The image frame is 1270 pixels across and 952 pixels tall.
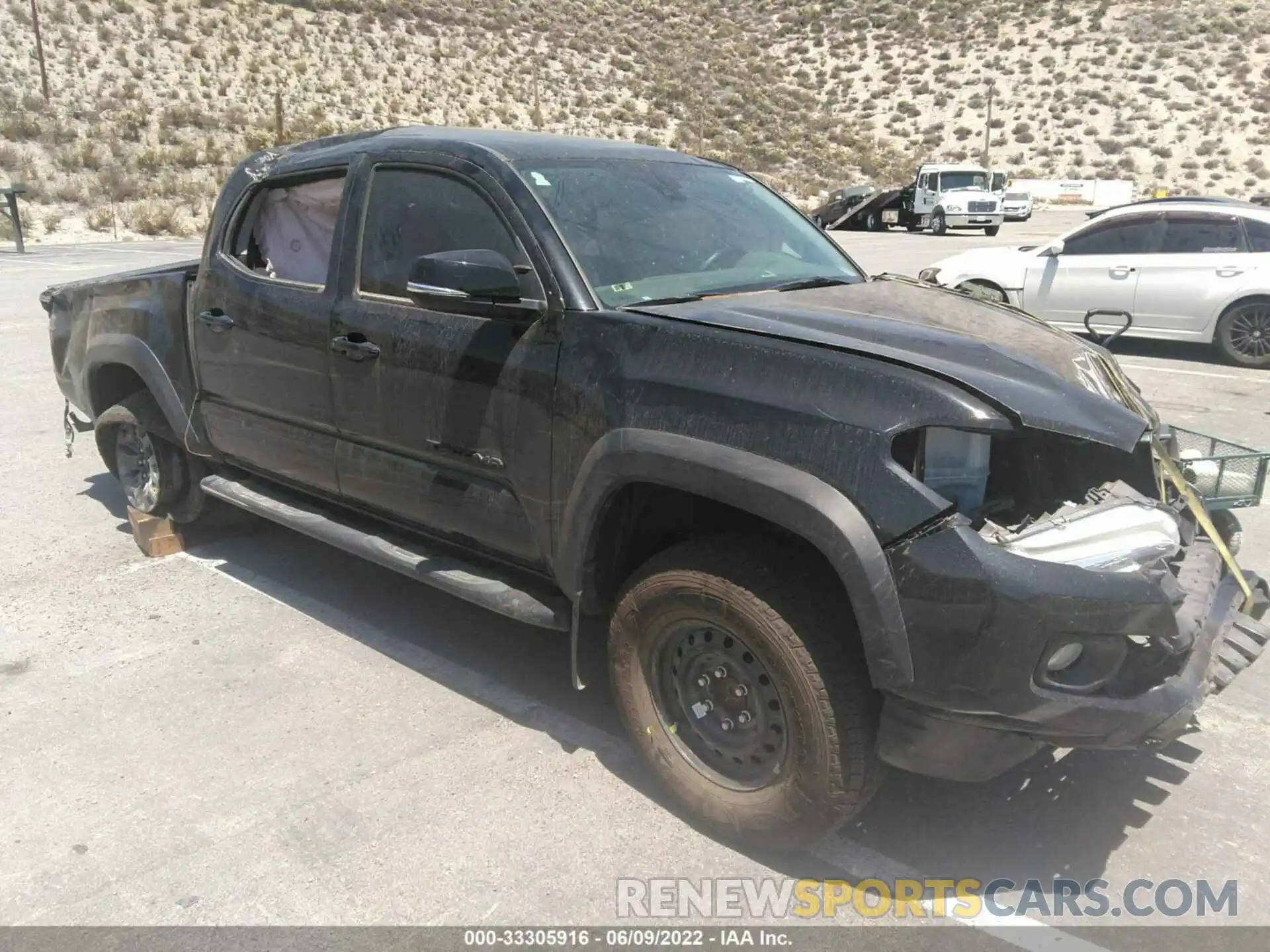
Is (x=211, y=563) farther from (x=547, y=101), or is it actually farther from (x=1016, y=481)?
(x=547, y=101)

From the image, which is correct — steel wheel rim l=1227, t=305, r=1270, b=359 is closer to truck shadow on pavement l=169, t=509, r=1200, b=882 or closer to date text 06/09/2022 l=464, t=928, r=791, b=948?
truck shadow on pavement l=169, t=509, r=1200, b=882

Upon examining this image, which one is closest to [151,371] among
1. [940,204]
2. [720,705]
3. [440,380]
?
[440,380]

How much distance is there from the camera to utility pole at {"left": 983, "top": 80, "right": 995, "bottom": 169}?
4853cm

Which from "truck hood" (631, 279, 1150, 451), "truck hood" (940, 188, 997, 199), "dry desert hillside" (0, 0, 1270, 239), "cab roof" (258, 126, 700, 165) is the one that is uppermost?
"dry desert hillside" (0, 0, 1270, 239)

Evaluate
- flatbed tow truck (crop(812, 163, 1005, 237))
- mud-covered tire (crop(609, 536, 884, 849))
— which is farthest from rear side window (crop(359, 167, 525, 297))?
flatbed tow truck (crop(812, 163, 1005, 237))

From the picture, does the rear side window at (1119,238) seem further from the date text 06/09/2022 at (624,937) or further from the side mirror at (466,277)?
the date text 06/09/2022 at (624,937)

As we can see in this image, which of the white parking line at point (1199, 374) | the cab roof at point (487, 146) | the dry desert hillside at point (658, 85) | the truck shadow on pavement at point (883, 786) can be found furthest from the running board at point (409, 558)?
the dry desert hillside at point (658, 85)

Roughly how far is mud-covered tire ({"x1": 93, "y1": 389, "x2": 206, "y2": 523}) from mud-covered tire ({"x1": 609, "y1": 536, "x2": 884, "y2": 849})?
3.18m

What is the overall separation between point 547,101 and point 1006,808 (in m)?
45.3

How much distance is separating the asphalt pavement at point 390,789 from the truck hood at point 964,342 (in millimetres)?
1283

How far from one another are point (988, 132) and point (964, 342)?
1961 inches

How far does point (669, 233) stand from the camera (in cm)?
385

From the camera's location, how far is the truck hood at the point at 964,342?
2.74 meters

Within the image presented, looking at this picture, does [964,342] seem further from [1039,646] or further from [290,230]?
[290,230]
